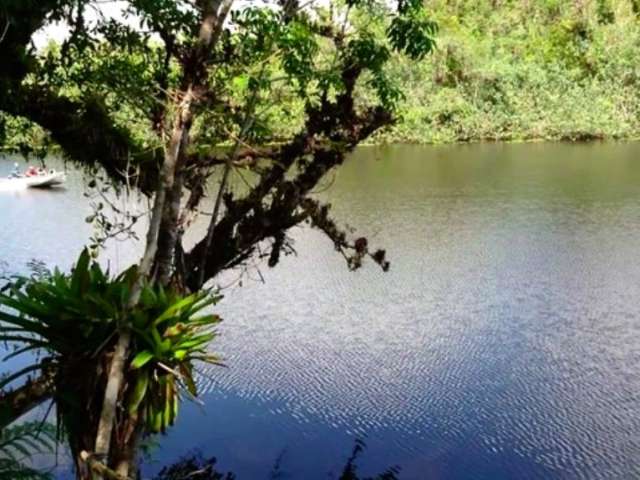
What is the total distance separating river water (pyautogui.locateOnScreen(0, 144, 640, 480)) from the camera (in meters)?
6.56

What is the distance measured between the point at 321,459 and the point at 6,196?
1629 centimetres

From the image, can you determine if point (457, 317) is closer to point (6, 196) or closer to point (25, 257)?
point (25, 257)

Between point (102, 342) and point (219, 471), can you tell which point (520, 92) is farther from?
point (102, 342)

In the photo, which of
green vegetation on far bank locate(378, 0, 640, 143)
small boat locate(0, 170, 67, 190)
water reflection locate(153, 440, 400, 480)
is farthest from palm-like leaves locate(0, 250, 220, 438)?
green vegetation on far bank locate(378, 0, 640, 143)

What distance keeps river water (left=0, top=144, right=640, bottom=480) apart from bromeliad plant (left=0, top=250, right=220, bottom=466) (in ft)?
6.35

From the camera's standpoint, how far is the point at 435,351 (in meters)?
8.50

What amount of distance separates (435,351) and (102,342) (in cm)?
557

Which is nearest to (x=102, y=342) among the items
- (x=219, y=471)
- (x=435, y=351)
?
(x=219, y=471)

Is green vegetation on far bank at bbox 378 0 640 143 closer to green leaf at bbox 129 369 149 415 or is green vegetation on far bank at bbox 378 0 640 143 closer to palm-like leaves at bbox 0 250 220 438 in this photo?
palm-like leaves at bbox 0 250 220 438

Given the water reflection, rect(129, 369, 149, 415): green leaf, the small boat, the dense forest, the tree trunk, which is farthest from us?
the dense forest

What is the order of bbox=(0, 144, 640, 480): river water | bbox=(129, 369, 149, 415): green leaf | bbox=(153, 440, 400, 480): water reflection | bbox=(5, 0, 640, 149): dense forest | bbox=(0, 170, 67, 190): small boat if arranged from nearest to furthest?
bbox=(129, 369, 149, 415): green leaf < bbox=(153, 440, 400, 480): water reflection < bbox=(0, 144, 640, 480): river water < bbox=(0, 170, 67, 190): small boat < bbox=(5, 0, 640, 149): dense forest

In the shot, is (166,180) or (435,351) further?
(435,351)

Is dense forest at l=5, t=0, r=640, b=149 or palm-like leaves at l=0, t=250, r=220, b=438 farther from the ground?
dense forest at l=5, t=0, r=640, b=149

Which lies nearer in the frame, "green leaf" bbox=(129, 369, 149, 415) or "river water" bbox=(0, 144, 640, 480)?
"green leaf" bbox=(129, 369, 149, 415)
